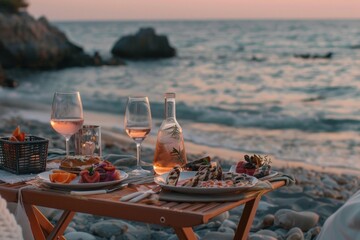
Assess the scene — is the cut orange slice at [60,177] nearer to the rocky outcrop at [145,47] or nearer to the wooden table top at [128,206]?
the wooden table top at [128,206]

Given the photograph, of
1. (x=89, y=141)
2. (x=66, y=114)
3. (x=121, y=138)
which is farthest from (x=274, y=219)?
(x=121, y=138)

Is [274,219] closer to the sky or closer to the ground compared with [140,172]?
closer to the ground

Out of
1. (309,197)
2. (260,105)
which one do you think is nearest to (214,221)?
(309,197)

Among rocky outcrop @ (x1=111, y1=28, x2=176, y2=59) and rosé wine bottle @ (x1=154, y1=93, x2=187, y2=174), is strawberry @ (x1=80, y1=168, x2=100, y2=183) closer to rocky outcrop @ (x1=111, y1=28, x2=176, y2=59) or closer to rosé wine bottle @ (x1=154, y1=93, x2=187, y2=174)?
rosé wine bottle @ (x1=154, y1=93, x2=187, y2=174)

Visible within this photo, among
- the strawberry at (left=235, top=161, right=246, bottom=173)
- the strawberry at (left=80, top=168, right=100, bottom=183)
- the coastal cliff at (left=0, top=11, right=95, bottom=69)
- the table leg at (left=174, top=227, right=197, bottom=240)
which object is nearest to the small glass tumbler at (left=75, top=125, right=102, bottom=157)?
the strawberry at (left=80, top=168, right=100, bottom=183)

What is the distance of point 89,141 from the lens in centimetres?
305

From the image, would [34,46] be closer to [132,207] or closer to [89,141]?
[89,141]

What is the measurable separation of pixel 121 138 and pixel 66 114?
7.48 m

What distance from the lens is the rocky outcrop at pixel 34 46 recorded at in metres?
28.6

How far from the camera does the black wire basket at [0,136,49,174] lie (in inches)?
114

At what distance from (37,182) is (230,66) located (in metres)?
28.3

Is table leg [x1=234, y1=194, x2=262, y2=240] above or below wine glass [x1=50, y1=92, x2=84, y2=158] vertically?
below

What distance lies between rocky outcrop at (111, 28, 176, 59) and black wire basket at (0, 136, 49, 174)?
33176 millimetres

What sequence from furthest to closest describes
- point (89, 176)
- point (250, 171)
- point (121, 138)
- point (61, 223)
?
1. point (121, 138)
2. point (61, 223)
3. point (250, 171)
4. point (89, 176)
